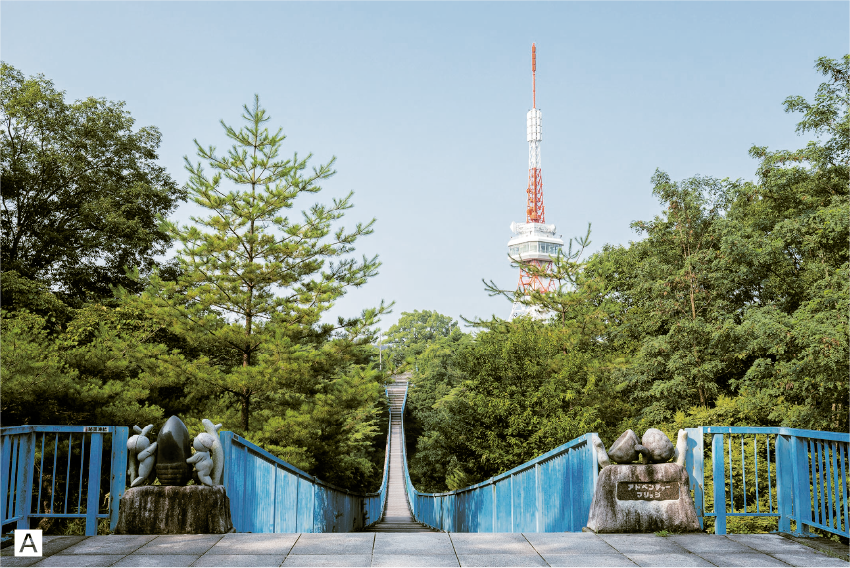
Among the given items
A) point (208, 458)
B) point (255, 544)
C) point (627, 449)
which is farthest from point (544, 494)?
point (208, 458)

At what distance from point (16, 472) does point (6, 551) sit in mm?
843

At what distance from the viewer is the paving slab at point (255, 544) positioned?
479 centimetres

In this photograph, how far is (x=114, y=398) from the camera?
602 inches

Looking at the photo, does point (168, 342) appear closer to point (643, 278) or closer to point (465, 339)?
point (465, 339)

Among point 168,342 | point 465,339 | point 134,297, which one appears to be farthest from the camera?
point 465,339

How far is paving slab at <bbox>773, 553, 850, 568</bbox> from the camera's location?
436cm

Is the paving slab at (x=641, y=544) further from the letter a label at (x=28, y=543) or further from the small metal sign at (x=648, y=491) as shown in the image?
the letter a label at (x=28, y=543)

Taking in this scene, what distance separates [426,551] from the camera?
4.80 m

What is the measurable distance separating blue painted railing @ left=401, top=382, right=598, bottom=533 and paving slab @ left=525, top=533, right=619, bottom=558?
0.64 m

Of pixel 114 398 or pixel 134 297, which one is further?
pixel 134 297

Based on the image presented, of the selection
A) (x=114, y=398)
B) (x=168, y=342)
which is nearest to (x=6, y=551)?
(x=114, y=398)

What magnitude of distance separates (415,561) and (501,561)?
0.58 m

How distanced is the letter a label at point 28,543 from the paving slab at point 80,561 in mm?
167

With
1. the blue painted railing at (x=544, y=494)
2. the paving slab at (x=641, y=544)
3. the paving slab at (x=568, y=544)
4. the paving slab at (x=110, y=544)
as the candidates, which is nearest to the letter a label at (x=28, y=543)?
the paving slab at (x=110, y=544)
